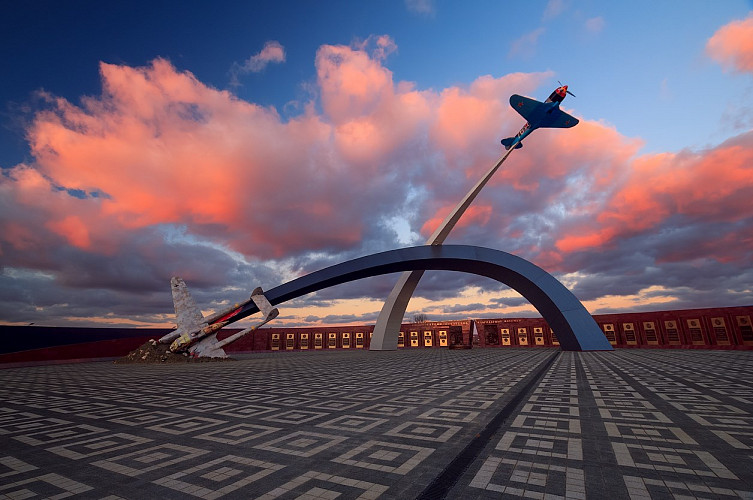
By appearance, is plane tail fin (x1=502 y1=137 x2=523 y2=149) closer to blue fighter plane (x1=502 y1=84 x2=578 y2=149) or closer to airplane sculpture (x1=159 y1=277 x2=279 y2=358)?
blue fighter plane (x1=502 y1=84 x2=578 y2=149)

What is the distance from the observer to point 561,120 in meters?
32.1

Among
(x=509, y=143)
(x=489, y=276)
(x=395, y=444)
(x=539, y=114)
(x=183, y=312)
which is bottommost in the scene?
(x=395, y=444)

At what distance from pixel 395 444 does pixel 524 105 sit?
32.7 metres

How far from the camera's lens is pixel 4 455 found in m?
4.66

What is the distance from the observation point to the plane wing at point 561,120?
30938 millimetres

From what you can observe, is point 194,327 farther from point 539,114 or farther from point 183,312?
point 539,114

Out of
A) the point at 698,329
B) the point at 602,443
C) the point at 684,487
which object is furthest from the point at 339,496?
the point at 698,329

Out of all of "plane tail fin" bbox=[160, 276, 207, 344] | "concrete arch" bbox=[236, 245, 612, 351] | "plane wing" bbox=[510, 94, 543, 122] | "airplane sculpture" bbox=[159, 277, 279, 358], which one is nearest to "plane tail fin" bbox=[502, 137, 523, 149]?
"plane wing" bbox=[510, 94, 543, 122]

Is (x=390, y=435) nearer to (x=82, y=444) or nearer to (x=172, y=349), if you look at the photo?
(x=82, y=444)

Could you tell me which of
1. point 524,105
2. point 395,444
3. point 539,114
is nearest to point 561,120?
point 539,114

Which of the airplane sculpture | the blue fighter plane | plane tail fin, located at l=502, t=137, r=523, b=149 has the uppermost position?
the blue fighter plane

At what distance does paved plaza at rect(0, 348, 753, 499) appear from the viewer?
336 cm

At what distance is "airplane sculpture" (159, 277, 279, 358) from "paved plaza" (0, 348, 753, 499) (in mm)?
15538

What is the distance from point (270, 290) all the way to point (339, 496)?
2610cm
